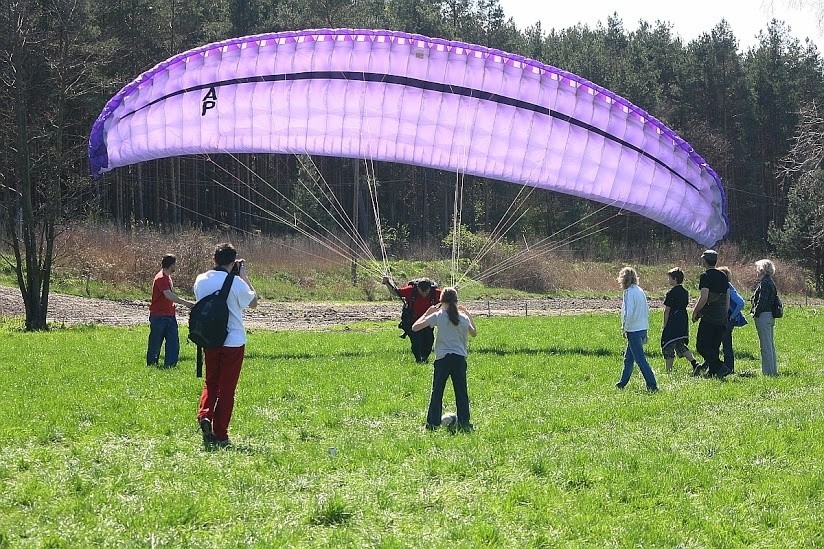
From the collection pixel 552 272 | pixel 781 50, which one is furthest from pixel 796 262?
pixel 781 50

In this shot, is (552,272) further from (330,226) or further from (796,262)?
(796,262)

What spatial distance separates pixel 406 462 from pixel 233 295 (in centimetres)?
210

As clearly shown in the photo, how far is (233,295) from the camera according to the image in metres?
7.51

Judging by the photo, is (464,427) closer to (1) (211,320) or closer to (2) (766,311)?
(1) (211,320)

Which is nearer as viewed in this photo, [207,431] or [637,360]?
[207,431]

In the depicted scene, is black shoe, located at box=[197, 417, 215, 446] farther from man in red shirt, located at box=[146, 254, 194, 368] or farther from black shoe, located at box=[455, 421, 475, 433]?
man in red shirt, located at box=[146, 254, 194, 368]

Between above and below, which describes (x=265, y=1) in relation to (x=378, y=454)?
above

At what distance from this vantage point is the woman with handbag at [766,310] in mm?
11688

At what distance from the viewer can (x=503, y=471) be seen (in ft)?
21.4

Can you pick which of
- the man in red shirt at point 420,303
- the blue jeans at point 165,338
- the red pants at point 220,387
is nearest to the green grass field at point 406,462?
the red pants at point 220,387

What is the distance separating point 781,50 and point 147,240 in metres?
46.8

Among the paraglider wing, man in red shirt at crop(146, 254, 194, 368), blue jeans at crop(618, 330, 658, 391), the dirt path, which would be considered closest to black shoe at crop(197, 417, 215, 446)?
man in red shirt at crop(146, 254, 194, 368)

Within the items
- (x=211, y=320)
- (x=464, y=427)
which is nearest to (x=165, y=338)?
(x=211, y=320)

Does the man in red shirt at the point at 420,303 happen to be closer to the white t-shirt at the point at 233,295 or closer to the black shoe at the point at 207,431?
the white t-shirt at the point at 233,295
